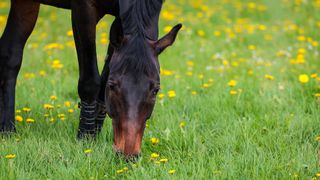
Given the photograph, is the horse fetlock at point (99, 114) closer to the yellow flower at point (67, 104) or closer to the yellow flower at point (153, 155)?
the yellow flower at point (67, 104)

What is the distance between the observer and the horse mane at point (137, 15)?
11.9 ft

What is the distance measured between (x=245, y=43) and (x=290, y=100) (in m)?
3.13

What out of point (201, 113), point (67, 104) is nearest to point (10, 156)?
point (67, 104)

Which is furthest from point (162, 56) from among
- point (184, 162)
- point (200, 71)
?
point (184, 162)

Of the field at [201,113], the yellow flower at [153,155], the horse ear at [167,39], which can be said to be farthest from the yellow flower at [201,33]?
the horse ear at [167,39]

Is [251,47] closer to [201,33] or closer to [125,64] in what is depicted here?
[201,33]

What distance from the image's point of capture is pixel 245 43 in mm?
8531

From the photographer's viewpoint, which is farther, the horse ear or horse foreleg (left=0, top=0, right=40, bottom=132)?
horse foreleg (left=0, top=0, right=40, bottom=132)

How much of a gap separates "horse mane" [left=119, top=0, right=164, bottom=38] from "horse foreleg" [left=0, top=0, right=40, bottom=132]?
4.86 feet

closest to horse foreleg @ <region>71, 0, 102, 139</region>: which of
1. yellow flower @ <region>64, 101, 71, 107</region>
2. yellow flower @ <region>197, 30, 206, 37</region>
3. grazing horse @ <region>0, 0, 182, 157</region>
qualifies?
grazing horse @ <region>0, 0, 182, 157</region>

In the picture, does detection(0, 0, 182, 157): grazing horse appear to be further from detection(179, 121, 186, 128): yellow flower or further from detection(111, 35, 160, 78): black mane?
detection(179, 121, 186, 128): yellow flower

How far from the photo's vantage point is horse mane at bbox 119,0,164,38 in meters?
3.62

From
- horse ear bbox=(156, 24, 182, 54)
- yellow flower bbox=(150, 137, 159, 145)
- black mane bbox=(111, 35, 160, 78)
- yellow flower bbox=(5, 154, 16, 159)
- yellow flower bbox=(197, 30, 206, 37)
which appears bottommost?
yellow flower bbox=(197, 30, 206, 37)

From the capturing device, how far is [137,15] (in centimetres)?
365
